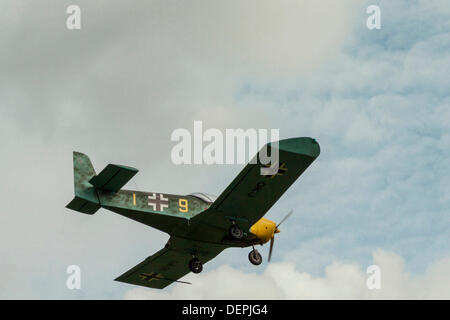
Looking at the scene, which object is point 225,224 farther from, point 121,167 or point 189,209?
point 121,167

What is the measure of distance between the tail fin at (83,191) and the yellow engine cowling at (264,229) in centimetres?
498

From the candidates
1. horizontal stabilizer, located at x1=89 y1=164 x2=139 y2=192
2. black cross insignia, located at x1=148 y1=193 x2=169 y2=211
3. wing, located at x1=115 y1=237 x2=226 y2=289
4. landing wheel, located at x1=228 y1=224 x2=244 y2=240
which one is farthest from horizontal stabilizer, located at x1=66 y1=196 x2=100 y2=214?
landing wheel, located at x1=228 y1=224 x2=244 y2=240

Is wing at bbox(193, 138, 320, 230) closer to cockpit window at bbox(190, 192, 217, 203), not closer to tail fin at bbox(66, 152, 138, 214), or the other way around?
cockpit window at bbox(190, 192, 217, 203)

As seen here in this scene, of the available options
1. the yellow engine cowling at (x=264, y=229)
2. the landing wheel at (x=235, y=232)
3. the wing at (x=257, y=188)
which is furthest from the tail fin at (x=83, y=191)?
the yellow engine cowling at (x=264, y=229)

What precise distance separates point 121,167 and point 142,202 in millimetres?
1452

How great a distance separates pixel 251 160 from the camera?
24156 millimetres

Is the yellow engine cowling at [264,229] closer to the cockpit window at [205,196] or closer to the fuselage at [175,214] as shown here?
the fuselage at [175,214]

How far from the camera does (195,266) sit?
27.3 m

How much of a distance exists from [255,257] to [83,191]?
5.65 m

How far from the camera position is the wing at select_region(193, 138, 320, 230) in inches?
946

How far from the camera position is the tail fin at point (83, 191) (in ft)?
80.4

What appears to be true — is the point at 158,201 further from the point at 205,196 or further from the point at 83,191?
the point at 83,191
